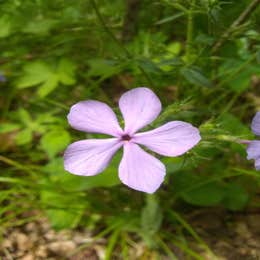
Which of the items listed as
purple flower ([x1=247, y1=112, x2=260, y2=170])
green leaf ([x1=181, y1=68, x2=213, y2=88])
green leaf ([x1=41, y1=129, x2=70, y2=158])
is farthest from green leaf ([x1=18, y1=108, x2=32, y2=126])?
purple flower ([x1=247, y1=112, x2=260, y2=170])

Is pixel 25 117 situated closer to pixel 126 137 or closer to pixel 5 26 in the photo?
pixel 5 26

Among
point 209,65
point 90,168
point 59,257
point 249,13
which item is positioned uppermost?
point 249,13

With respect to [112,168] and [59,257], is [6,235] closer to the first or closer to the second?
[59,257]

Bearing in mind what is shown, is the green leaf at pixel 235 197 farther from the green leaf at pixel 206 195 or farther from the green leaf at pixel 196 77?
the green leaf at pixel 196 77

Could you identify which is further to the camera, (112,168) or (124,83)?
(124,83)

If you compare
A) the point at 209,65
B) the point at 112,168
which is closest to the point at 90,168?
the point at 112,168

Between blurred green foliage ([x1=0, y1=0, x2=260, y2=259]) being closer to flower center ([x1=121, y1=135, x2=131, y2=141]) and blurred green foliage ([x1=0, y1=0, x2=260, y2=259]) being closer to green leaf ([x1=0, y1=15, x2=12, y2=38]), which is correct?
green leaf ([x1=0, y1=15, x2=12, y2=38])
